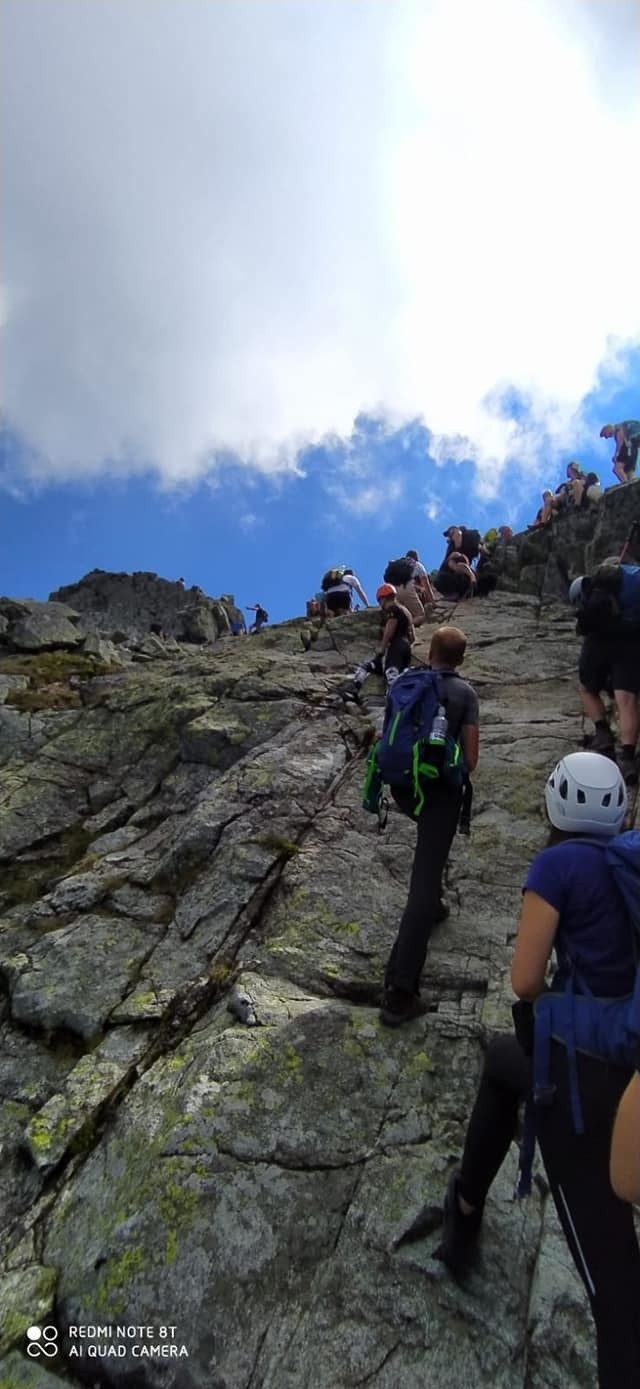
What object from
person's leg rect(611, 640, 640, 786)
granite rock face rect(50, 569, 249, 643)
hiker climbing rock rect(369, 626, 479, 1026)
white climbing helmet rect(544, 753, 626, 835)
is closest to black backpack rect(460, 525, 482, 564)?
person's leg rect(611, 640, 640, 786)

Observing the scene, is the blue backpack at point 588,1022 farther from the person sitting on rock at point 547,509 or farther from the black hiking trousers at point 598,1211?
the person sitting on rock at point 547,509

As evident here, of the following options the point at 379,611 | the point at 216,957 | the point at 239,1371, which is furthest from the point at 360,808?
Result: the point at 379,611

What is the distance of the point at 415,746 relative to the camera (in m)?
7.41

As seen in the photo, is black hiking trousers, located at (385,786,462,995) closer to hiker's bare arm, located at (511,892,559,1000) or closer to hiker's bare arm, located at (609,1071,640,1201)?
hiker's bare arm, located at (511,892,559,1000)

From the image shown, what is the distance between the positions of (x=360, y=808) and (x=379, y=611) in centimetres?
1366

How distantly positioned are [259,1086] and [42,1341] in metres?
2.28

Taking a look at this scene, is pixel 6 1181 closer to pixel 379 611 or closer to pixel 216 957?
pixel 216 957

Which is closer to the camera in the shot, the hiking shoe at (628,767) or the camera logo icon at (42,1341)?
the camera logo icon at (42,1341)

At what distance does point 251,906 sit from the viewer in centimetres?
966

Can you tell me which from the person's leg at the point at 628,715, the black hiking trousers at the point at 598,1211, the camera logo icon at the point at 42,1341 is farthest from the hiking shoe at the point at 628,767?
the camera logo icon at the point at 42,1341

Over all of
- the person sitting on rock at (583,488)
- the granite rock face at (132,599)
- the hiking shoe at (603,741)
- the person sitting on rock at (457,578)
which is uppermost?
the granite rock face at (132,599)

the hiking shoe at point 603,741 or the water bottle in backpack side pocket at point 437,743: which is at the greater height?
the hiking shoe at point 603,741

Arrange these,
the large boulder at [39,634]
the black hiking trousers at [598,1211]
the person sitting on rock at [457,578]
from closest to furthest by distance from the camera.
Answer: the black hiking trousers at [598,1211], the person sitting on rock at [457,578], the large boulder at [39,634]

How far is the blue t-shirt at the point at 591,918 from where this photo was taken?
4008 mm
